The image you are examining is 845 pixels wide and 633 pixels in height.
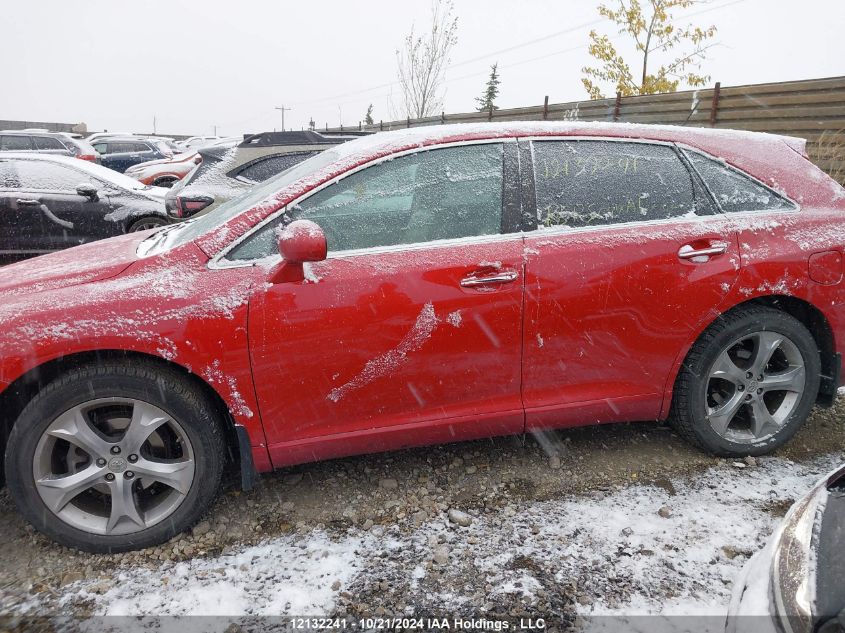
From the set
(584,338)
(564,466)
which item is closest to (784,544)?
(584,338)

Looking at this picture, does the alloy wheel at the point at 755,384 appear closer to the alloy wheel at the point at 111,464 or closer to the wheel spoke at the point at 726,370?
the wheel spoke at the point at 726,370

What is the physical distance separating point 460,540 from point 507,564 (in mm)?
230

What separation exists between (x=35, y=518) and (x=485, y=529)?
178cm

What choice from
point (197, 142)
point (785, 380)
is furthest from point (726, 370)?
point (197, 142)

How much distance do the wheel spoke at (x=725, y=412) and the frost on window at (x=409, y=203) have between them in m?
1.44

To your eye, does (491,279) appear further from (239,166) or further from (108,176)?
(108,176)

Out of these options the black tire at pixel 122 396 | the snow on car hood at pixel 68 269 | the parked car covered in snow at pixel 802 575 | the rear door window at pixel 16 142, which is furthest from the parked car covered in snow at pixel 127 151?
the parked car covered in snow at pixel 802 575

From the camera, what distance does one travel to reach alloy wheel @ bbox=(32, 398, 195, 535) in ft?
7.12

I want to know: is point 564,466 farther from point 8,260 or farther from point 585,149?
point 8,260

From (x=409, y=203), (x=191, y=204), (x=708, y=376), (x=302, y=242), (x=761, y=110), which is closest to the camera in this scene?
(x=302, y=242)

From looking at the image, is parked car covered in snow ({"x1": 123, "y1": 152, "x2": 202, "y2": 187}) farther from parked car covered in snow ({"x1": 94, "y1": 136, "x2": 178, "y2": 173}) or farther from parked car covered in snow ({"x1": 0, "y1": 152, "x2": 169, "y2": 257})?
parked car covered in snow ({"x1": 94, "y1": 136, "x2": 178, "y2": 173})

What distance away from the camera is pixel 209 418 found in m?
2.27

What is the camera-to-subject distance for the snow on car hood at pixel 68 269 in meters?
2.28

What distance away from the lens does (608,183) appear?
2.67m
